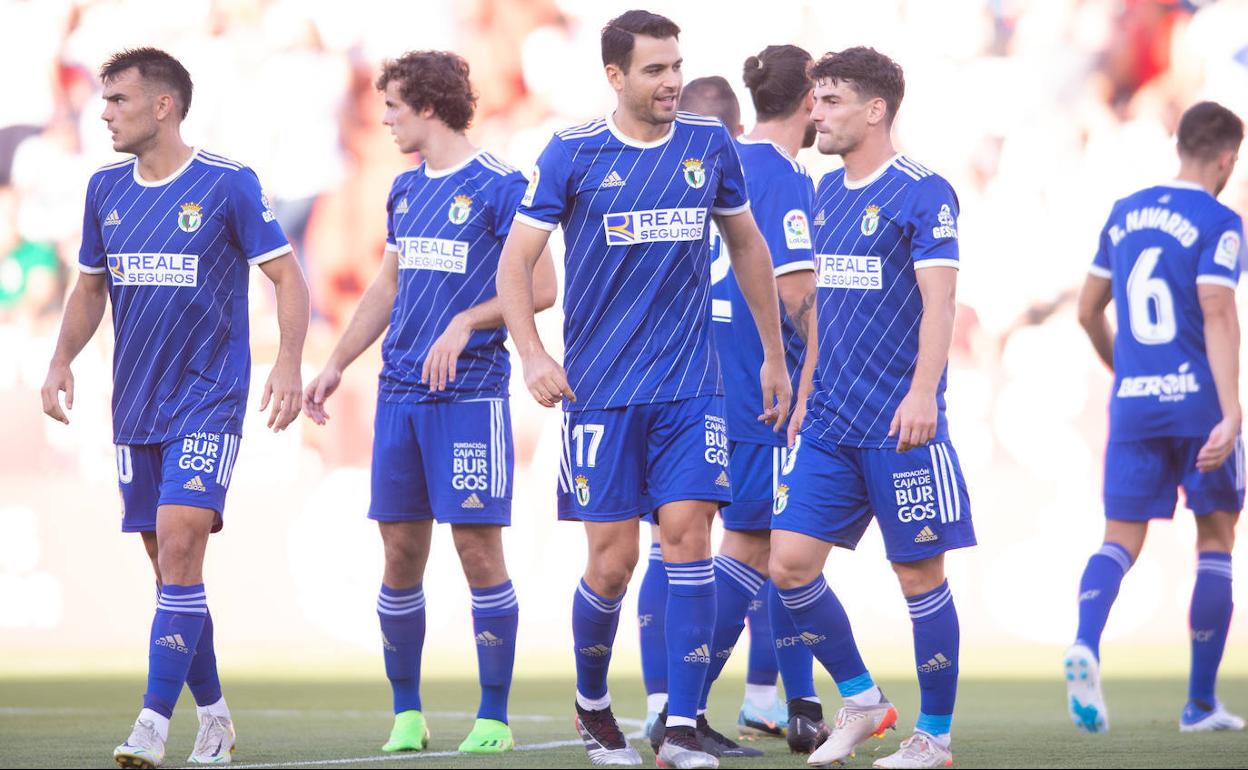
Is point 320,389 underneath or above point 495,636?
above

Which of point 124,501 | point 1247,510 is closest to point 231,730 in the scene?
point 124,501

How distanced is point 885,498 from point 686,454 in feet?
1.99

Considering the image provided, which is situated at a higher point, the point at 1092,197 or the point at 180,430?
the point at 1092,197

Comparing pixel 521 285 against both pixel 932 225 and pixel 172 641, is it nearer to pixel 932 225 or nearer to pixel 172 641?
pixel 932 225

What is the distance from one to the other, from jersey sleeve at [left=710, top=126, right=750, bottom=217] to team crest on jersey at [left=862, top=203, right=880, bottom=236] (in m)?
0.38

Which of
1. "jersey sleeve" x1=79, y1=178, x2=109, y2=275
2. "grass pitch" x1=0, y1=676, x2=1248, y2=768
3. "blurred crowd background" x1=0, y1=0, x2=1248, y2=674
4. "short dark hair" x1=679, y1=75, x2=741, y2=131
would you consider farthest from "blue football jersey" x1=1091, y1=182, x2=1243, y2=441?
"blurred crowd background" x1=0, y1=0, x2=1248, y2=674

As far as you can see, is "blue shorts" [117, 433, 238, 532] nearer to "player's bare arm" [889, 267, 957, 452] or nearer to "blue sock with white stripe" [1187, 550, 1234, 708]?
"player's bare arm" [889, 267, 957, 452]

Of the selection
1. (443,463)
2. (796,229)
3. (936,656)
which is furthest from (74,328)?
(936,656)

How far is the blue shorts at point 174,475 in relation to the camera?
18.3 feet

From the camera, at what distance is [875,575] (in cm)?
1228

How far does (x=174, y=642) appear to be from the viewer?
215 inches

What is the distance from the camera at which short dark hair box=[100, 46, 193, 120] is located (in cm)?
586

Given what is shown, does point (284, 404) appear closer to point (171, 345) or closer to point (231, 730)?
point (171, 345)

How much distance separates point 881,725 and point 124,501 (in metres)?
2.55
